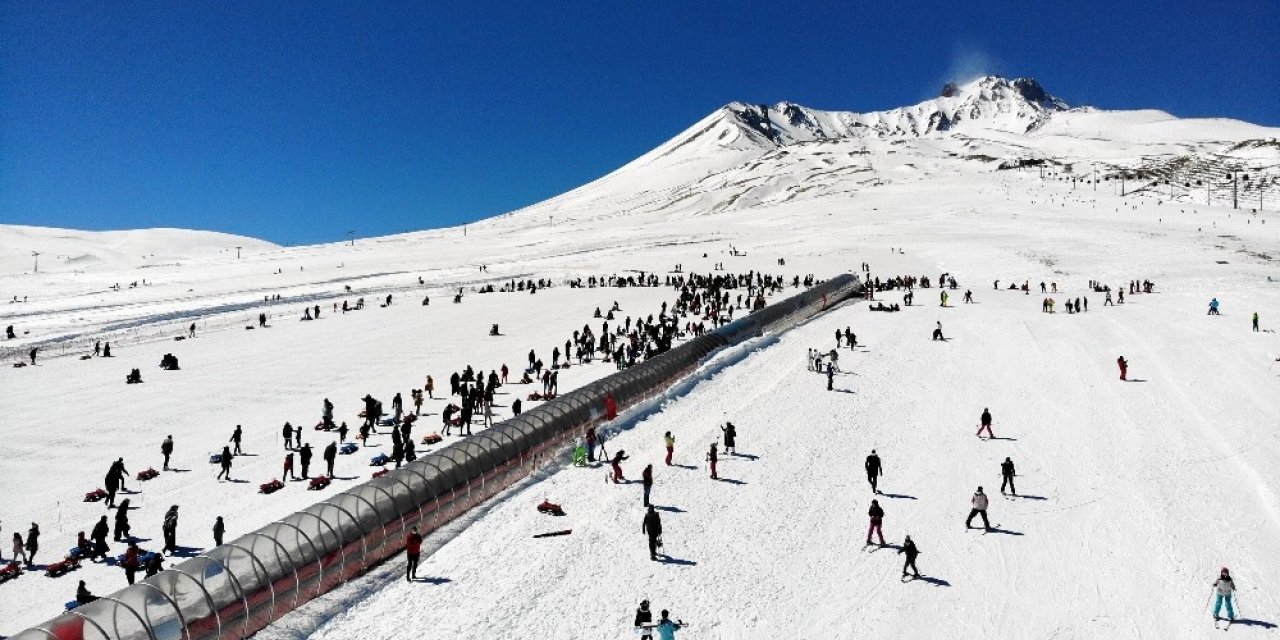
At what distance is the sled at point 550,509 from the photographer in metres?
16.1

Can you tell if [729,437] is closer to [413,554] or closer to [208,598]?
[413,554]

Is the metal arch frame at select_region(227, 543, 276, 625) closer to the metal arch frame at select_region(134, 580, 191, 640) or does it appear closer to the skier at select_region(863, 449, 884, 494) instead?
the metal arch frame at select_region(134, 580, 191, 640)

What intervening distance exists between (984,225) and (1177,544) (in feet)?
256

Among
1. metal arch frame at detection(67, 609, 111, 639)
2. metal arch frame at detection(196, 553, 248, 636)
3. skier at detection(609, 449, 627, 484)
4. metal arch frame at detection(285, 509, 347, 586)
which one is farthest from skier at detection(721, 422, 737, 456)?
metal arch frame at detection(67, 609, 111, 639)

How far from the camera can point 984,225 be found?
8650 centimetres

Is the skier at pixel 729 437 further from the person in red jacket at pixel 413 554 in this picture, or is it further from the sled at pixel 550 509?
the person in red jacket at pixel 413 554

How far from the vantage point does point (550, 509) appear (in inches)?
637

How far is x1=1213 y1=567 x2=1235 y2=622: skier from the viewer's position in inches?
472

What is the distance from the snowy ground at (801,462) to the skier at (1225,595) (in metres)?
0.29

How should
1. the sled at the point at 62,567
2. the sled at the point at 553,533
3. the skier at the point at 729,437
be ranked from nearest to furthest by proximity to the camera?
the sled at the point at 62,567 → the sled at the point at 553,533 → the skier at the point at 729,437

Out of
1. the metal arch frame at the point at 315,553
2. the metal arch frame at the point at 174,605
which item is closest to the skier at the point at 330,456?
the metal arch frame at the point at 315,553

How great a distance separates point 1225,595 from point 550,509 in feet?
38.0

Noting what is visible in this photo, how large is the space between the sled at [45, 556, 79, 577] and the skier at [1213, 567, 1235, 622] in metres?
19.4

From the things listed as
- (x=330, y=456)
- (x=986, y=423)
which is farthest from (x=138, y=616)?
(x=986, y=423)
